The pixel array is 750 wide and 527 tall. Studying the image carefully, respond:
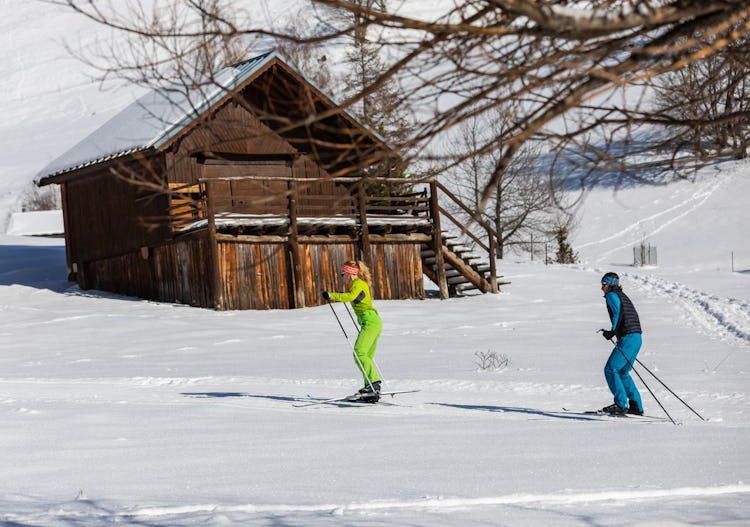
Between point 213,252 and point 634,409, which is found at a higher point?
point 213,252

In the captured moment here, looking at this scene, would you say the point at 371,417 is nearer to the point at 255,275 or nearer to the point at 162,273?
the point at 255,275

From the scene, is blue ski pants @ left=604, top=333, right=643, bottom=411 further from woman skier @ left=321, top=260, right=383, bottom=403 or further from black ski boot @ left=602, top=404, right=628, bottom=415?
woman skier @ left=321, top=260, right=383, bottom=403

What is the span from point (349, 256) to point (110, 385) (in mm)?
12690

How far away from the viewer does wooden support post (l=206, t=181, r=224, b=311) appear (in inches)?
1011

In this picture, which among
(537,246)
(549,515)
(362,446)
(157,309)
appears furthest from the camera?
(537,246)

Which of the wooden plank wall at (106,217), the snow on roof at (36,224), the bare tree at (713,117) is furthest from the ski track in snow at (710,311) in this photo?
the snow on roof at (36,224)


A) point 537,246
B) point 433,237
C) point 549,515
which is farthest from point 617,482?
point 537,246

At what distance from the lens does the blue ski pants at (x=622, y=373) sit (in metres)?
13.2

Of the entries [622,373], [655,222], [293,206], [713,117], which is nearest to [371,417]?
[622,373]

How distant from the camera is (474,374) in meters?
17.2

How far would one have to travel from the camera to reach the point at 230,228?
26891 millimetres

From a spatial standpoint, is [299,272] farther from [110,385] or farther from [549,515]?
[549,515]

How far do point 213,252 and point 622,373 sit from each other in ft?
46.6

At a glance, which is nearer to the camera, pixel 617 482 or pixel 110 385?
pixel 617 482
